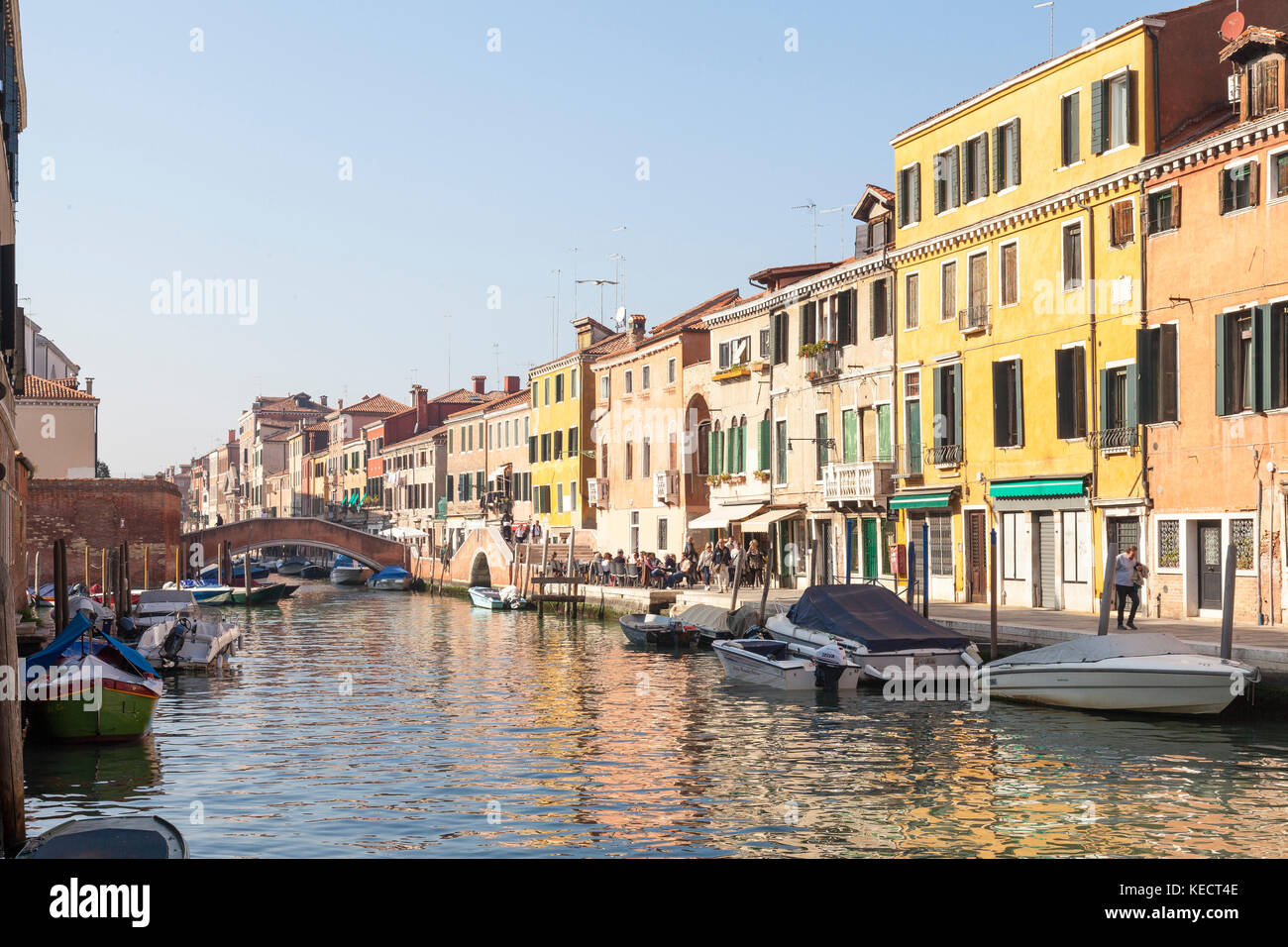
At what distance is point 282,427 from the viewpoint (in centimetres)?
12000

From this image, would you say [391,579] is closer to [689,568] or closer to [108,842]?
[689,568]

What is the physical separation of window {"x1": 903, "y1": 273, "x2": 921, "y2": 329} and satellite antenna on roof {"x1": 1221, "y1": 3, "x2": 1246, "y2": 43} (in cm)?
875

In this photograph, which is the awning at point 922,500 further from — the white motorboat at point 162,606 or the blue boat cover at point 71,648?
the blue boat cover at point 71,648

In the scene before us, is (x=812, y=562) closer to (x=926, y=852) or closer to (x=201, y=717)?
(x=201, y=717)

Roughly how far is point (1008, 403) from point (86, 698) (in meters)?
18.3

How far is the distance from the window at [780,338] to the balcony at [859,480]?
454 centimetres

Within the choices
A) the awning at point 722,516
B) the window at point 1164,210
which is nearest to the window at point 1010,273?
the window at point 1164,210

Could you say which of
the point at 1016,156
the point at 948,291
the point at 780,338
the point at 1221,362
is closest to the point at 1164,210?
the point at 1221,362

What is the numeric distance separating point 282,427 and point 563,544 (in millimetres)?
71421

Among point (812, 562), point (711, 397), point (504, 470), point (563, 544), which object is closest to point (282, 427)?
point (504, 470)

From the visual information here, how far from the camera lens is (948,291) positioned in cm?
3058

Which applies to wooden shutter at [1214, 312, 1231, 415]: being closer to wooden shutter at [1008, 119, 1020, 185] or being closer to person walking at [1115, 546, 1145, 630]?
person walking at [1115, 546, 1145, 630]

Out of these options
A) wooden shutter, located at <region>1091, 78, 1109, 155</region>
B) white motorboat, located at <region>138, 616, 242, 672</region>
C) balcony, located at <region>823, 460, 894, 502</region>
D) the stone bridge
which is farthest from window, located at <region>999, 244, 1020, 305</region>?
the stone bridge

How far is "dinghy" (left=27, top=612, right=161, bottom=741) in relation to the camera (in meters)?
16.9
